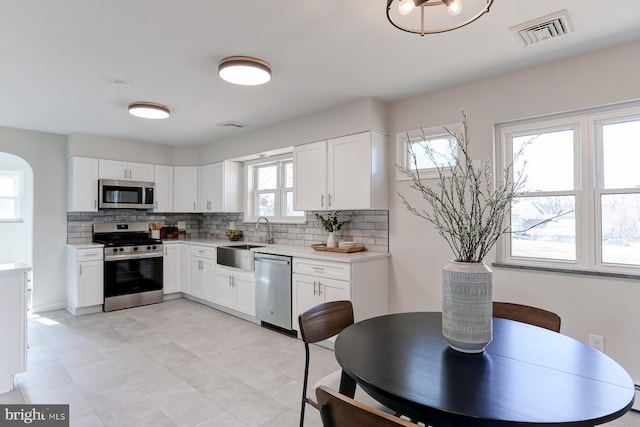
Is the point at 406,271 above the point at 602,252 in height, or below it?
below

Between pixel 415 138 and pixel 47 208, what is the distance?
500 centimetres

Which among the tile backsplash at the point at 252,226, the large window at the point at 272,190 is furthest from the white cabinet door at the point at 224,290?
the large window at the point at 272,190

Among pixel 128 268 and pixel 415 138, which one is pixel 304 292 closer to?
pixel 415 138

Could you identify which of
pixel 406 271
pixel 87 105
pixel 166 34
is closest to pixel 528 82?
pixel 406 271

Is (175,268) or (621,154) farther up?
(621,154)

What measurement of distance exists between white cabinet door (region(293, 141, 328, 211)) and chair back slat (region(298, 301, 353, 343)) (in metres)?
1.90

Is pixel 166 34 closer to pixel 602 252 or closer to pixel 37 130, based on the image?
pixel 602 252

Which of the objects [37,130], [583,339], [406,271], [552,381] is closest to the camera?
[552,381]

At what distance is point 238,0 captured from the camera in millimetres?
1936

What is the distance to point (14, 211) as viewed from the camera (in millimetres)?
5992

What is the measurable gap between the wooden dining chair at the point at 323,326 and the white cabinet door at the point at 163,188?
4.57 meters

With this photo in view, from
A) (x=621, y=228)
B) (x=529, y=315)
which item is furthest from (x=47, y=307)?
(x=621, y=228)

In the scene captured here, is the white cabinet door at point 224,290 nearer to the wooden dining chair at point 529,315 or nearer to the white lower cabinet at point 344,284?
the white lower cabinet at point 344,284

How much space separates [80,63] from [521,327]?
3.50 metres
